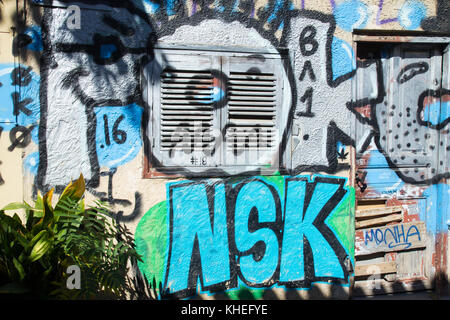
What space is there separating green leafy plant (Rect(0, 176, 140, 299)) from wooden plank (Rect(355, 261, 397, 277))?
222cm

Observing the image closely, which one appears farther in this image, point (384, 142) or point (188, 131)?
point (384, 142)

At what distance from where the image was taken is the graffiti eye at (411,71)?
12.5 ft

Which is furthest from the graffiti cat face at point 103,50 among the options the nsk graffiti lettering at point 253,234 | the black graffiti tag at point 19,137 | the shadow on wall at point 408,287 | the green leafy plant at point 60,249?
the shadow on wall at point 408,287

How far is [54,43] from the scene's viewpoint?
10.3 ft

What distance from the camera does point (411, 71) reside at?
12.6 feet

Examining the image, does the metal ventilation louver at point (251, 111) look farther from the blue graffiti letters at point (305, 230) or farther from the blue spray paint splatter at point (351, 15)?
the blue spray paint splatter at point (351, 15)

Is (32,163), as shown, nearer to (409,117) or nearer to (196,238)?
(196,238)

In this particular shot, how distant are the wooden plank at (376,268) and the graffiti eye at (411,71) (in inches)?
72.8

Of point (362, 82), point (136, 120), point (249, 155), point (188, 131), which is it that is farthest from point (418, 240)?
point (136, 120)

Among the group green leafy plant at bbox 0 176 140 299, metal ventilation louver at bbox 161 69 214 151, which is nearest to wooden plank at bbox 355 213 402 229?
metal ventilation louver at bbox 161 69 214 151

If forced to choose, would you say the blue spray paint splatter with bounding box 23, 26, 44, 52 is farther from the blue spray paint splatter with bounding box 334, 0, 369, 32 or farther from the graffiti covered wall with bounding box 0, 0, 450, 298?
the blue spray paint splatter with bounding box 334, 0, 369, 32

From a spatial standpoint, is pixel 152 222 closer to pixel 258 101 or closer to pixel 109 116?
pixel 109 116

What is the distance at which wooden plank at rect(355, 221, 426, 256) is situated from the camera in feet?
12.5

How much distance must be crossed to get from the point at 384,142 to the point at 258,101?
1.39m
